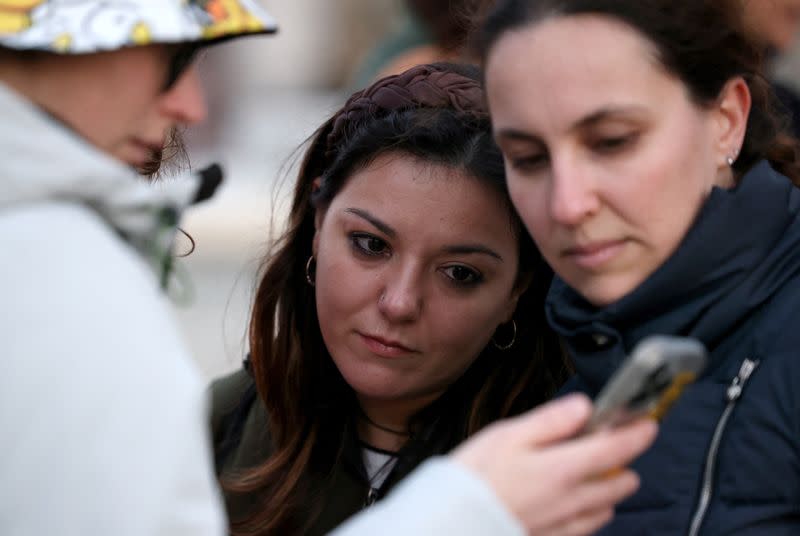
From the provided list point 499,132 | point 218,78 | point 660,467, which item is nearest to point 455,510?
point 660,467

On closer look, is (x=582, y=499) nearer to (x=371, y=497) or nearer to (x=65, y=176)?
(x=65, y=176)

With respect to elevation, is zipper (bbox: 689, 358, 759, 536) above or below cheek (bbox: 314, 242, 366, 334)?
above

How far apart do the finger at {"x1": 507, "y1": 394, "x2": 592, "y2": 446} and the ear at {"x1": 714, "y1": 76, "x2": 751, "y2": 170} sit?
1.87 feet

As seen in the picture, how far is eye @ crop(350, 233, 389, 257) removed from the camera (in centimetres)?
268

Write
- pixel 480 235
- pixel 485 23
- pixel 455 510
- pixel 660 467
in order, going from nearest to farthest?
1. pixel 455 510
2. pixel 660 467
3. pixel 485 23
4. pixel 480 235

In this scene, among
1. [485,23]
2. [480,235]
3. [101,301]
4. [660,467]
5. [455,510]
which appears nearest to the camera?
[101,301]

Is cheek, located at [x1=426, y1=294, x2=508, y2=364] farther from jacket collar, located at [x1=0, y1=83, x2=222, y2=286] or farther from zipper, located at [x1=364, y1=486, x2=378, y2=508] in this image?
jacket collar, located at [x1=0, y1=83, x2=222, y2=286]

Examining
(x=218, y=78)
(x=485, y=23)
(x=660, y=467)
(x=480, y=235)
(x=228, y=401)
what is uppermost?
(x=485, y=23)

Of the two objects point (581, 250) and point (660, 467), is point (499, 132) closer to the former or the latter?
point (581, 250)

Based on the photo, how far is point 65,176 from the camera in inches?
59.1

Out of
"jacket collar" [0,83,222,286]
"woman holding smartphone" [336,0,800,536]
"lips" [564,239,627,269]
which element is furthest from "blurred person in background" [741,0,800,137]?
"jacket collar" [0,83,222,286]

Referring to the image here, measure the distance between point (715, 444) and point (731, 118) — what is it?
529mm

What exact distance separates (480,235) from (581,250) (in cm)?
71

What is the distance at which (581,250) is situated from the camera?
1.91 meters
